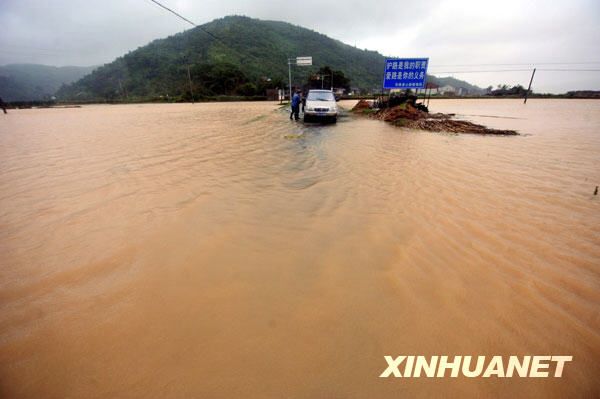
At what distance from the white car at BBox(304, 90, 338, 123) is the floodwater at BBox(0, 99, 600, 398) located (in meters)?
8.90

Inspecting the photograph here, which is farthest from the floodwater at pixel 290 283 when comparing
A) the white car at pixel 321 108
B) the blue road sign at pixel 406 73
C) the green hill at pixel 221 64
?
the green hill at pixel 221 64

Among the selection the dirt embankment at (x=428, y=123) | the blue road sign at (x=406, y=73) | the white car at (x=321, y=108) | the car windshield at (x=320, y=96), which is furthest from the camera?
the blue road sign at (x=406, y=73)

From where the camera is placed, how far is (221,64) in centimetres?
6831

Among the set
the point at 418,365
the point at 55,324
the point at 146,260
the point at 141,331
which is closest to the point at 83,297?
the point at 55,324

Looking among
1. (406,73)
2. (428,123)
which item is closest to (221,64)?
(406,73)

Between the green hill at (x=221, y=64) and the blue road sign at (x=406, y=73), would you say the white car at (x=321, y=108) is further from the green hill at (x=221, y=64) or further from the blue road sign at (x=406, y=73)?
the green hill at (x=221, y=64)

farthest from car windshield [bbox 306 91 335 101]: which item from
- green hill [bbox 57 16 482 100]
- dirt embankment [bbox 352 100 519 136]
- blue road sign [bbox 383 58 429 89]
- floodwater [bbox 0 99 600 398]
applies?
green hill [bbox 57 16 482 100]

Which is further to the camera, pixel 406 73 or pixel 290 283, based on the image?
pixel 406 73

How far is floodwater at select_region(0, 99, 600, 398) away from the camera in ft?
4.68

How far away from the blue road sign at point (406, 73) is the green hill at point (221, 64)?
44.0 metres

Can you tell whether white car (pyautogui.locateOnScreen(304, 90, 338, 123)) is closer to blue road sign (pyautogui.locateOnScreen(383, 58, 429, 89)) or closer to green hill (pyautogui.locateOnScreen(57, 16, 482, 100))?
blue road sign (pyautogui.locateOnScreen(383, 58, 429, 89))

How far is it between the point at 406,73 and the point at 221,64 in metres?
65.6

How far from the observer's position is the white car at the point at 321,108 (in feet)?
41.6

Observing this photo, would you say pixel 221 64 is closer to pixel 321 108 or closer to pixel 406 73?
pixel 406 73
